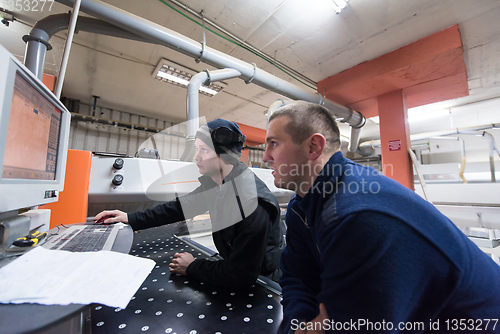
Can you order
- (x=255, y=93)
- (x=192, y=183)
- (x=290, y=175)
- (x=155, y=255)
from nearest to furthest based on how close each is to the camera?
(x=290, y=175)
(x=155, y=255)
(x=192, y=183)
(x=255, y=93)

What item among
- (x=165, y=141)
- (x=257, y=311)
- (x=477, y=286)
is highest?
(x=165, y=141)

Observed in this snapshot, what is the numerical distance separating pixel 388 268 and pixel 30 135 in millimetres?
882

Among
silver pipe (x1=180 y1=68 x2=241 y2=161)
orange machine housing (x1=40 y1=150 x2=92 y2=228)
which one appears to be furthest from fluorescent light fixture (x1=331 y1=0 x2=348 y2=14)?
orange machine housing (x1=40 y1=150 x2=92 y2=228)

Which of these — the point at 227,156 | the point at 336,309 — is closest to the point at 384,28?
the point at 227,156

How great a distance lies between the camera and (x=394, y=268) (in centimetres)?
34

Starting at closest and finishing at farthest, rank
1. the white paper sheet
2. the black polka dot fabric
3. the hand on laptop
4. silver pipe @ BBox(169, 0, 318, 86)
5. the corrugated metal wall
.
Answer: the white paper sheet → the black polka dot fabric → the hand on laptop → silver pipe @ BBox(169, 0, 318, 86) → the corrugated metal wall

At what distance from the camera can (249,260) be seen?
63 cm

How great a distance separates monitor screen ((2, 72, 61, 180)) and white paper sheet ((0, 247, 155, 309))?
0.21 metres

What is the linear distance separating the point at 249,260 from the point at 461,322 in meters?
0.46

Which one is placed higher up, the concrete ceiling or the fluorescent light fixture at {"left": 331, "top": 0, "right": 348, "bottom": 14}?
the concrete ceiling

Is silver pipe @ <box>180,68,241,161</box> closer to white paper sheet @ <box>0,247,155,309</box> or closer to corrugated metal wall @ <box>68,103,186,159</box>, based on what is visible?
white paper sheet @ <box>0,247,155,309</box>

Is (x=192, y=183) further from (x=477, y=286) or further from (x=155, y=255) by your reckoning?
(x=477, y=286)

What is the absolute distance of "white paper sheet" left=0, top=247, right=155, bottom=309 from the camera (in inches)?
12.7

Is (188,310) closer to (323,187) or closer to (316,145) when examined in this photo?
(323,187)
